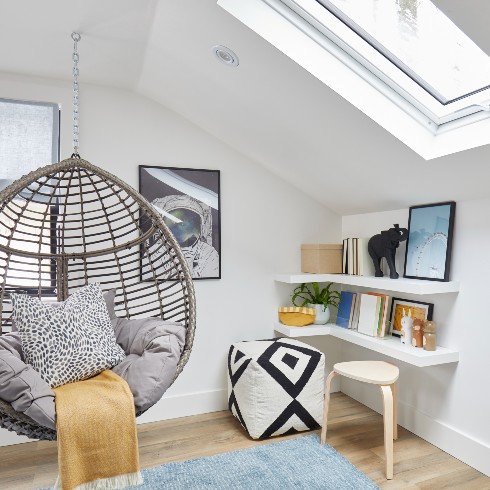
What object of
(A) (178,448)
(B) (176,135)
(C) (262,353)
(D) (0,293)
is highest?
(B) (176,135)

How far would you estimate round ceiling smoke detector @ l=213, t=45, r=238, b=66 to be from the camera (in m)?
2.01

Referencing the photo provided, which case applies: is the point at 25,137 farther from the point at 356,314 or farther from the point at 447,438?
the point at 447,438

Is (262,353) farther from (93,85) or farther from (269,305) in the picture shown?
(93,85)

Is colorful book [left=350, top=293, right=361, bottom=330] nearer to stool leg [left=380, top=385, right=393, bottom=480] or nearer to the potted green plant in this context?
the potted green plant

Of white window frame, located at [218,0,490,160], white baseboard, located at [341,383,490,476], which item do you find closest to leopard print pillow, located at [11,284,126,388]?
white window frame, located at [218,0,490,160]

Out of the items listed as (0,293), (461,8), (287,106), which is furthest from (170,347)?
(461,8)

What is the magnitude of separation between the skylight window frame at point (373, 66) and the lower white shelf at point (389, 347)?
1161mm

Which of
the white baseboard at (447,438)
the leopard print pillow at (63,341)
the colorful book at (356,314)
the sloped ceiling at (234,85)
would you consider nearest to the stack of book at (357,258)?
the colorful book at (356,314)

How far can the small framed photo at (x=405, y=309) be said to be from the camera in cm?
251

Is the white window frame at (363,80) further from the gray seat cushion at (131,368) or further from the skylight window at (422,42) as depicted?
the gray seat cushion at (131,368)

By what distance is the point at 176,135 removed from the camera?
9.46ft

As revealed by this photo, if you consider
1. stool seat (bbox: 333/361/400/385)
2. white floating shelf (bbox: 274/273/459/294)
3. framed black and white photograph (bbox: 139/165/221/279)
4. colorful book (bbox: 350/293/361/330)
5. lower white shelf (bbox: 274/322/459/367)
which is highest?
framed black and white photograph (bbox: 139/165/221/279)

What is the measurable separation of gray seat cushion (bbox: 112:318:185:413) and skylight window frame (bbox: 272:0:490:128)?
4.76 ft

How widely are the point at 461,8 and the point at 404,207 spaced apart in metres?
1.50
